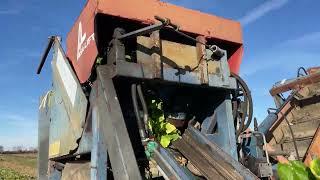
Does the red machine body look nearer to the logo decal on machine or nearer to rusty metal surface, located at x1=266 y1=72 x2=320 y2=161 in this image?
the logo decal on machine

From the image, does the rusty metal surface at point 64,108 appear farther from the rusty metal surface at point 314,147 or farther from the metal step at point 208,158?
the rusty metal surface at point 314,147

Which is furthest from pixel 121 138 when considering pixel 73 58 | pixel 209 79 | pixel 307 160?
pixel 307 160

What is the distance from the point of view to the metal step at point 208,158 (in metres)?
3.21

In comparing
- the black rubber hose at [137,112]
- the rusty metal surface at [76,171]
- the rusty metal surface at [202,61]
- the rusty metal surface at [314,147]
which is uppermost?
the rusty metal surface at [202,61]

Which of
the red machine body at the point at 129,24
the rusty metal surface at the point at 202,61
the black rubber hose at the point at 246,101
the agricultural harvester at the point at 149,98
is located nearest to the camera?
the agricultural harvester at the point at 149,98

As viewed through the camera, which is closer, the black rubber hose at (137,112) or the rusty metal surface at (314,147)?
the black rubber hose at (137,112)

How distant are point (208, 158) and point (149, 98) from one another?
2.69 ft

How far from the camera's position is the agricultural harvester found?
10.0ft

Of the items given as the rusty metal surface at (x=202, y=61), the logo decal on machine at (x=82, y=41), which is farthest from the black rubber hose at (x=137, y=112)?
the rusty metal surface at (x=202, y=61)

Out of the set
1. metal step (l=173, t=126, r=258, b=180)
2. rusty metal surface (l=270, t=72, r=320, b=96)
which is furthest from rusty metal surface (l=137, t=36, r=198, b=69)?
rusty metal surface (l=270, t=72, r=320, b=96)

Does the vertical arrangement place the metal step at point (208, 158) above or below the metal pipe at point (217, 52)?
below

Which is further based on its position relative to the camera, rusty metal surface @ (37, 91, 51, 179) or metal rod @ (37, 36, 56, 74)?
rusty metal surface @ (37, 91, 51, 179)

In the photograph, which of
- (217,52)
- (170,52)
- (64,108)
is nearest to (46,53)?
(64,108)

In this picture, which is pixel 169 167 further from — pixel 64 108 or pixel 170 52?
pixel 64 108
